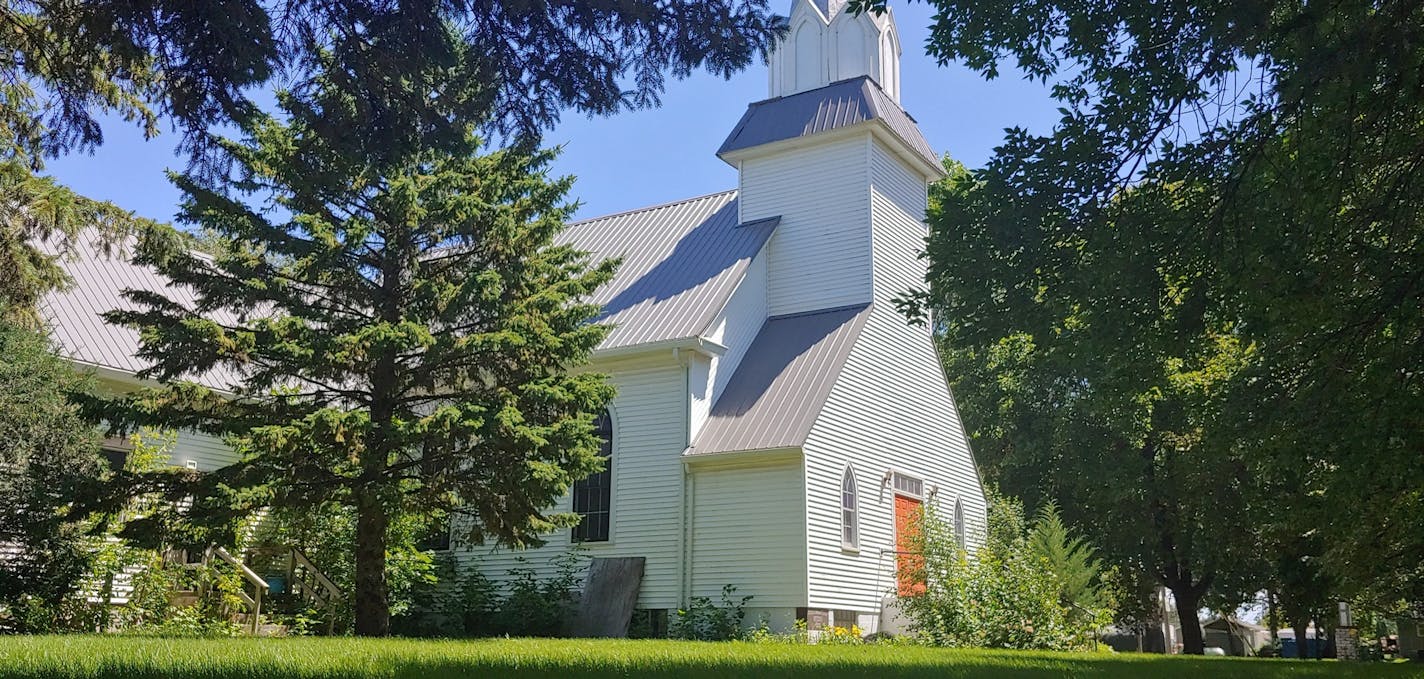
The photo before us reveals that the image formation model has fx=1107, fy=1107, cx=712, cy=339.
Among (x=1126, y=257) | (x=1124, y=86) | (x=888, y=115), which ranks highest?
(x=888, y=115)

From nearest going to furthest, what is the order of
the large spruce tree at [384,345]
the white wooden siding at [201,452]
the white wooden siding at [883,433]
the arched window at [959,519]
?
1. the large spruce tree at [384,345]
2. the white wooden siding at [883,433]
3. the white wooden siding at [201,452]
4. the arched window at [959,519]

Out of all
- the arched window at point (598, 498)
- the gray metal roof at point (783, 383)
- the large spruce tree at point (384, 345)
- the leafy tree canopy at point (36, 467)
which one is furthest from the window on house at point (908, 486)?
the leafy tree canopy at point (36, 467)

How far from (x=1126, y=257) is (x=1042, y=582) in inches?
342

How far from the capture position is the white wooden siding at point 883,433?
1872 cm

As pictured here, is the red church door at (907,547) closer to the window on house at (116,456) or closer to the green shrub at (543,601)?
the green shrub at (543,601)

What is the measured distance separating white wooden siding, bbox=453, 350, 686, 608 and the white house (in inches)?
1.5

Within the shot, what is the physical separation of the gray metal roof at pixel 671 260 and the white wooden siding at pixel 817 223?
0.52 meters

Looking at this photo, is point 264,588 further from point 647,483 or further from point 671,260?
point 671,260

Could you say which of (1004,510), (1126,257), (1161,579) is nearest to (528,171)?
(1126,257)

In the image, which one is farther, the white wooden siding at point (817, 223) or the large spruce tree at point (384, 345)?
the white wooden siding at point (817, 223)

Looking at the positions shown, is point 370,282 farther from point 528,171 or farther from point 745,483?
point 745,483

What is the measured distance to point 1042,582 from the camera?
17531 millimetres

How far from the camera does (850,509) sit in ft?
64.5

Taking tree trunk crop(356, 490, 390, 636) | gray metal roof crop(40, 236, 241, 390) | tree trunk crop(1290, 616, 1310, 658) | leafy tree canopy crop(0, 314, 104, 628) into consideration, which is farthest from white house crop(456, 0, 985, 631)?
tree trunk crop(1290, 616, 1310, 658)
